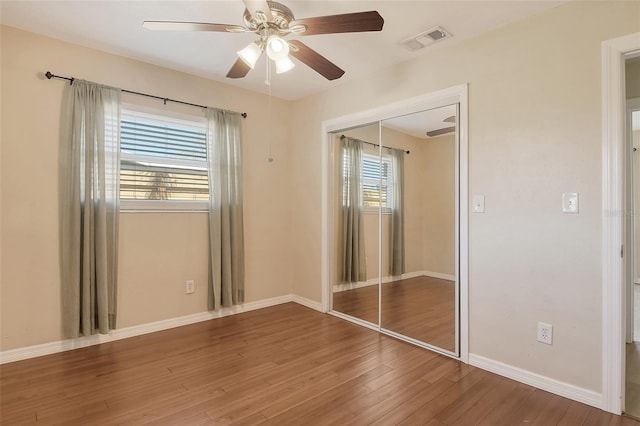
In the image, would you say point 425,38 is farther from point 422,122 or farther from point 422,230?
point 422,230

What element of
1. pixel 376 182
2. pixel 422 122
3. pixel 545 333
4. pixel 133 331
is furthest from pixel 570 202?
pixel 133 331

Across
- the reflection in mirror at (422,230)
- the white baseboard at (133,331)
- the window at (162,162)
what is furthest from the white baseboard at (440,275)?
the window at (162,162)

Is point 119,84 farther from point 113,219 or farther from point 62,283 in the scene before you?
point 62,283

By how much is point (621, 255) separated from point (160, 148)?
3.73 m

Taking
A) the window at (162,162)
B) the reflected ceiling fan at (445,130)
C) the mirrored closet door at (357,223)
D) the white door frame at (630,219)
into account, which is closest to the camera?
the white door frame at (630,219)

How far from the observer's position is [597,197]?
2020 mm

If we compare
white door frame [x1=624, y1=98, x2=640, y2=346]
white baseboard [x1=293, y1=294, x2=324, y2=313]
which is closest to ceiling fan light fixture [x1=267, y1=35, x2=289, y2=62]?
white door frame [x1=624, y1=98, x2=640, y2=346]

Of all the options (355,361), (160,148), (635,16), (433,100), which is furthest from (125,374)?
(635,16)

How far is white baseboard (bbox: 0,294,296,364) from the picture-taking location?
2.60 metres

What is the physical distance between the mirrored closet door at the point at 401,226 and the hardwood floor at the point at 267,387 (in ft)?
1.25

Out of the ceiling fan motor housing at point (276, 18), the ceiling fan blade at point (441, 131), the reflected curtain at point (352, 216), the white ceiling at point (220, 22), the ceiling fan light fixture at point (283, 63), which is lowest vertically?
the reflected curtain at point (352, 216)

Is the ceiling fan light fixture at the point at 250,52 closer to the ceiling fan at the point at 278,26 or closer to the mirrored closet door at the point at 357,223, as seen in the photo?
the ceiling fan at the point at 278,26

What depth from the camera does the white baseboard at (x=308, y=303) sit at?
13.0 feet

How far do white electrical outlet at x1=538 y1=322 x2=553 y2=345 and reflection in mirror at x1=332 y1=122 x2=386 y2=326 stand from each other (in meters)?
1.46
